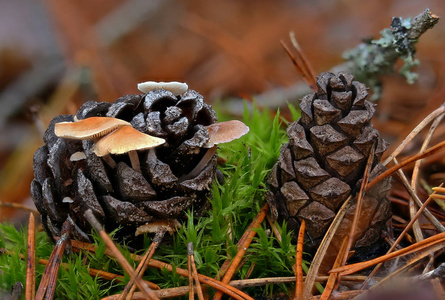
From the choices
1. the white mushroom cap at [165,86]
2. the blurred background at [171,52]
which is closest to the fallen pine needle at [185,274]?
the white mushroom cap at [165,86]

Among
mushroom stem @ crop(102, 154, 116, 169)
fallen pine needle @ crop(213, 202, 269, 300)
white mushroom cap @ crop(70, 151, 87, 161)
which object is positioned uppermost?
white mushroom cap @ crop(70, 151, 87, 161)

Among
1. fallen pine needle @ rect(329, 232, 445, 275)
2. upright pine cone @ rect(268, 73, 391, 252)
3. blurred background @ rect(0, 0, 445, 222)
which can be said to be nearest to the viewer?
fallen pine needle @ rect(329, 232, 445, 275)

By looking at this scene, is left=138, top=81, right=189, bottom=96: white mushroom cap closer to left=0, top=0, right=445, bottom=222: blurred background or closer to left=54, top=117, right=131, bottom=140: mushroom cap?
left=54, top=117, right=131, bottom=140: mushroom cap

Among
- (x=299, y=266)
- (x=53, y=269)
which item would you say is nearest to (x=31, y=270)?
(x=53, y=269)

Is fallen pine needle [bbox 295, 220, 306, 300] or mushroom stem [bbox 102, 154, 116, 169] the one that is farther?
mushroom stem [bbox 102, 154, 116, 169]

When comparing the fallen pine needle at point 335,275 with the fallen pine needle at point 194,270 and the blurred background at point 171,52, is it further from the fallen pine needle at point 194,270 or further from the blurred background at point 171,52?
the blurred background at point 171,52

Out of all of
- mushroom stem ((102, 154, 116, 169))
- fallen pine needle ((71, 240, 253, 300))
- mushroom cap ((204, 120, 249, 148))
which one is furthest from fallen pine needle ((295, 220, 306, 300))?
mushroom stem ((102, 154, 116, 169))
